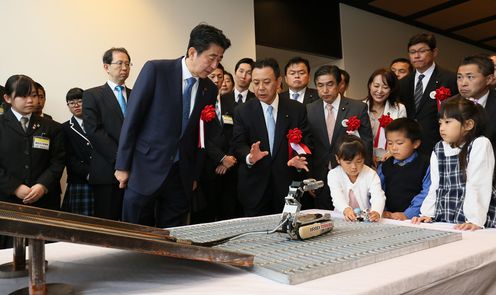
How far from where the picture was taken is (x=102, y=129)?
2.89 m

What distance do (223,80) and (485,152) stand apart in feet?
8.50

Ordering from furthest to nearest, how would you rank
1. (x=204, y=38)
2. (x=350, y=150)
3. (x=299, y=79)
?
(x=299, y=79) < (x=350, y=150) < (x=204, y=38)

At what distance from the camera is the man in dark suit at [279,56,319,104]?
3.30 m

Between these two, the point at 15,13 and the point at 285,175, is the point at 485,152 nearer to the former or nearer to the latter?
the point at 285,175

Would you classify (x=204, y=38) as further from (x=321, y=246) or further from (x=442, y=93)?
(x=442, y=93)

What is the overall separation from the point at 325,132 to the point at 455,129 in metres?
1.21

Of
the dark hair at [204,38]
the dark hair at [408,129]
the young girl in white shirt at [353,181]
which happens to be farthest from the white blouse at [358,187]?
the dark hair at [204,38]

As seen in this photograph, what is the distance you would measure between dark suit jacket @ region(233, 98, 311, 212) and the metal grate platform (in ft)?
4.02

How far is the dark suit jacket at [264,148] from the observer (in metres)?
→ 2.58

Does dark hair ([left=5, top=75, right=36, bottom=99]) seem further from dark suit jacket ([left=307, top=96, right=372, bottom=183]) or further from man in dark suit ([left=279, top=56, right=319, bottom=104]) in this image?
dark suit jacket ([left=307, top=96, right=372, bottom=183])

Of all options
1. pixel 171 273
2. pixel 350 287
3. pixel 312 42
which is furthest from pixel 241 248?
pixel 312 42

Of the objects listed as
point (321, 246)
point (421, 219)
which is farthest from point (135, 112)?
point (421, 219)

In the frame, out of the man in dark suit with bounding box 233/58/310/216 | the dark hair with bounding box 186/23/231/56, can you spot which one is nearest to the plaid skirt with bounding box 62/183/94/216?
the man in dark suit with bounding box 233/58/310/216

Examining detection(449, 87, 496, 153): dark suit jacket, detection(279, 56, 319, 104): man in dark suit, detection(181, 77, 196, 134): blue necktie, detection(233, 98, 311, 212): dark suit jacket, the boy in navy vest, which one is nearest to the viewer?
detection(181, 77, 196, 134): blue necktie
